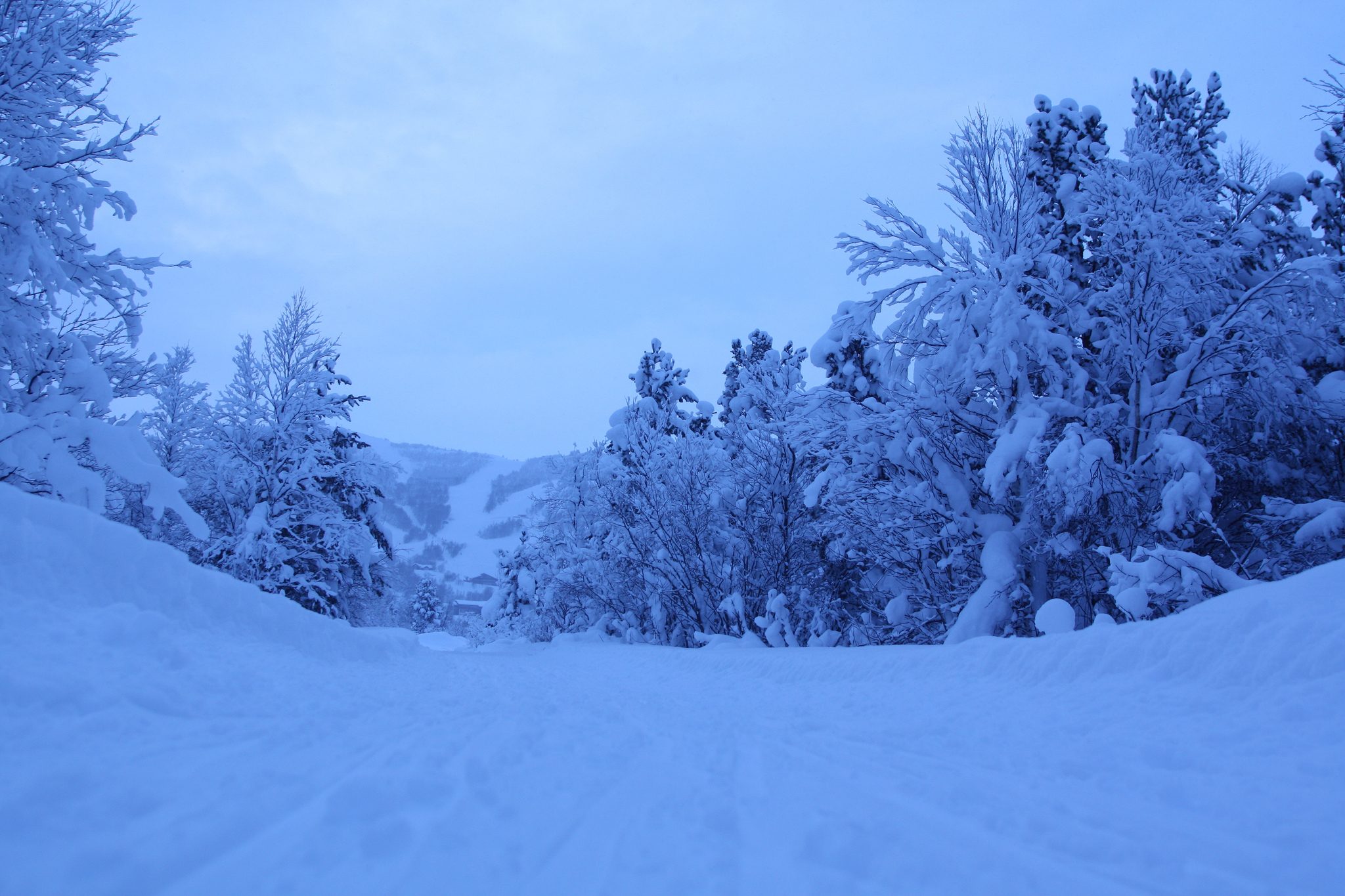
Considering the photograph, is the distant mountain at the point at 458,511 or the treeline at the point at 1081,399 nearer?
the treeline at the point at 1081,399

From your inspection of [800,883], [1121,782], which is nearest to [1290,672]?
[1121,782]

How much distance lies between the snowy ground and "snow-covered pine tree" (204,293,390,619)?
42.1 ft

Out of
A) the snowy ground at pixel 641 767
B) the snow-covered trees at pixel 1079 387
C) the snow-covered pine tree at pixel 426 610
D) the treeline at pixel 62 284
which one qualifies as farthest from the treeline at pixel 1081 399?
the snow-covered pine tree at pixel 426 610

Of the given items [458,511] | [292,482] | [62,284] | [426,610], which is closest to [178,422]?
[292,482]

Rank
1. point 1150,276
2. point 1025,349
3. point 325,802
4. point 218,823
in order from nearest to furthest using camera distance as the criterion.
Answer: point 218,823 < point 325,802 < point 1150,276 < point 1025,349

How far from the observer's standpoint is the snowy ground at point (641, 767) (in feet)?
7.02

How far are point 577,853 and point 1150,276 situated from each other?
37.2 ft

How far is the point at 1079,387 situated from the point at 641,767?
1104 centimetres

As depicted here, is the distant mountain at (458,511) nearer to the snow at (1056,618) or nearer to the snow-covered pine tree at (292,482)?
the snow-covered pine tree at (292,482)

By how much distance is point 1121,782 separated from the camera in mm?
3215

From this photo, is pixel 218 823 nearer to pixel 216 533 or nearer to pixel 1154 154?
pixel 1154 154

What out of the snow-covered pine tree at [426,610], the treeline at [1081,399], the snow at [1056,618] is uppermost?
the treeline at [1081,399]

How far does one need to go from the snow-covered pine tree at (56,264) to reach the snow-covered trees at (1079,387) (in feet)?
34.3

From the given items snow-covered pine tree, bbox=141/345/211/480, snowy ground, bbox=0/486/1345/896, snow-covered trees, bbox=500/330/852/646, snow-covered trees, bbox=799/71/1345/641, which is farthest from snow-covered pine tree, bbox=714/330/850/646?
snow-covered pine tree, bbox=141/345/211/480
